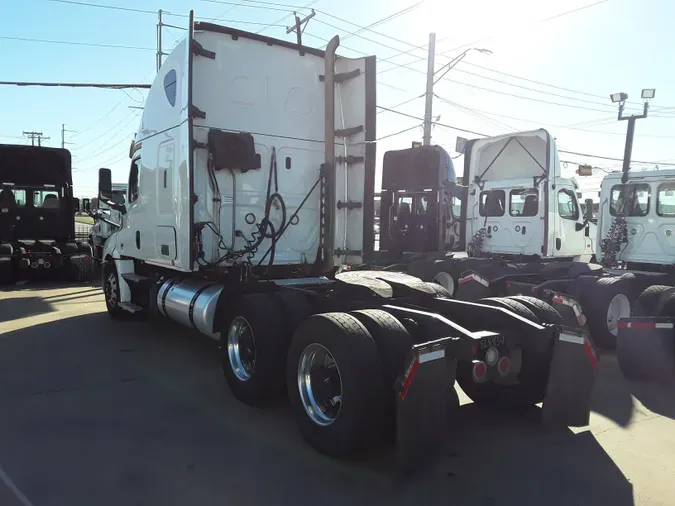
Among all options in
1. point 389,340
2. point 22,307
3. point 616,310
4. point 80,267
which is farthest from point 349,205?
point 80,267

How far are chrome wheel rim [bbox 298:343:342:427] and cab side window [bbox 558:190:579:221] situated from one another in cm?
803

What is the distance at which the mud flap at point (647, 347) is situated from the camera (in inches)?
219

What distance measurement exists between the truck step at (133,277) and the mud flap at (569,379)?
5.93m

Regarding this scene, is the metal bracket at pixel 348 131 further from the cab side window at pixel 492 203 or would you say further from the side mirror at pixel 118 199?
the cab side window at pixel 492 203

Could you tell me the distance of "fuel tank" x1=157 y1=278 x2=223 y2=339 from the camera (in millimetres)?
5910

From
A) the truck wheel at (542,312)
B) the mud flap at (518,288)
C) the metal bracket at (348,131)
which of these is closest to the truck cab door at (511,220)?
the mud flap at (518,288)

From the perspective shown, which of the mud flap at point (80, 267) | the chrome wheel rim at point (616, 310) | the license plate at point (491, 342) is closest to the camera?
the license plate at point (491, 342)

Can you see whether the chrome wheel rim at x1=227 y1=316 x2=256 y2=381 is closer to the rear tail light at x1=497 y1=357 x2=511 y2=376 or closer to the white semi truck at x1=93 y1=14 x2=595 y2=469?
the white semi truck at x1=93 y1=14 x2=595 y2=469

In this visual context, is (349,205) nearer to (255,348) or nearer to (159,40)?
(255,348)

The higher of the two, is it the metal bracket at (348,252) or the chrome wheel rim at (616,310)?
the metal bracket at (348,252)

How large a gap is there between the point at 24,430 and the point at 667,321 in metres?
6.27

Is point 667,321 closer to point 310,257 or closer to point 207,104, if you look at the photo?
point 310,257

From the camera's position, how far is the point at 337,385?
13.2ft

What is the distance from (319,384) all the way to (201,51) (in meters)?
4.00
